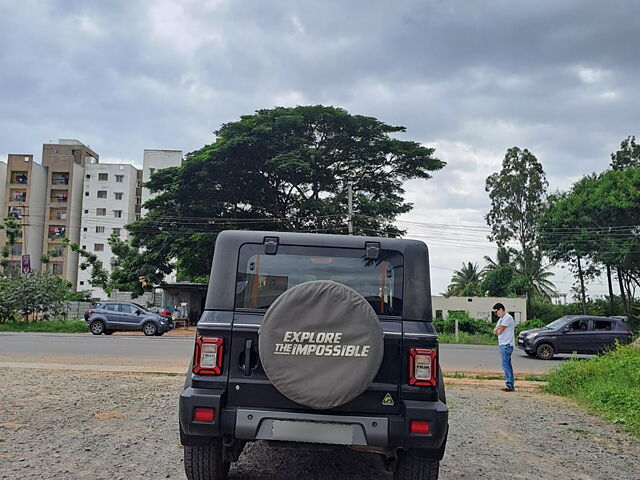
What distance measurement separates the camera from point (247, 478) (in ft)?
17.0

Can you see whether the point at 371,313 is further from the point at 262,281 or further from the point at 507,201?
the point at 507,201

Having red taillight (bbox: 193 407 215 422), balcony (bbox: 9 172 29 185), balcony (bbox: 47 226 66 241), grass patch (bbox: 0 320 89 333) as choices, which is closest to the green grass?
red taillight (bbox: 193 407 215 422)

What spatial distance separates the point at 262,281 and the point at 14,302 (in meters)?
31.1

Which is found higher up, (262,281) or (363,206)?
(363,206)

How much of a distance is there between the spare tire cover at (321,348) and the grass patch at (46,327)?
94.5 ft

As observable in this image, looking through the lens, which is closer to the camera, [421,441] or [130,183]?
[421,441]

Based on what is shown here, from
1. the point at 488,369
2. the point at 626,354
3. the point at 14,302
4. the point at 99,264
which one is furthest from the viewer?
the point at 99,264

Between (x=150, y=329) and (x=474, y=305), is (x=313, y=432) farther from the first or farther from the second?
(x=474, y=305)

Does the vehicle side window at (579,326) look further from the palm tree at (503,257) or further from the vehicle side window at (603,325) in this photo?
the palm tree at (503,257)

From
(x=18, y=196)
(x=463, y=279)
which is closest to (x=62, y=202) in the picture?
(x=18, y=196)

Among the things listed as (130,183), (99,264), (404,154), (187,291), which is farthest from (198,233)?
(130,183)

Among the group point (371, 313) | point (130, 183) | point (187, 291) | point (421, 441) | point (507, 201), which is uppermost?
point (130, 183)

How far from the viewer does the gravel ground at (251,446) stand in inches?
215

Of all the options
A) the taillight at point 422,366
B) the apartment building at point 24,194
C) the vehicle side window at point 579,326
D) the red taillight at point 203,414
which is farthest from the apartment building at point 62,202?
the taillight at point 422,366
